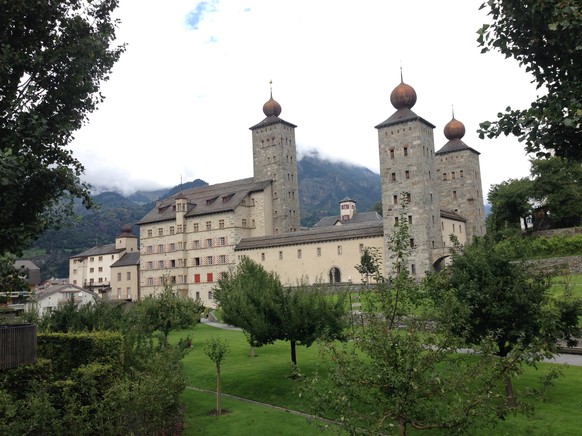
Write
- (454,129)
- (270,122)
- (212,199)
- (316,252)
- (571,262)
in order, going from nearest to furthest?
(571,262)
(316,252)
(454,129)
(270,122)
(212,199)

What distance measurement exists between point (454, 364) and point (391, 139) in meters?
47.5

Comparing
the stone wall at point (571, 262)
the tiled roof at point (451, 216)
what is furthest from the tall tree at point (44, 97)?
the tiled roof at point (451, 216)

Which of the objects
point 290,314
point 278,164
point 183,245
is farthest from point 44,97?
point 183,245

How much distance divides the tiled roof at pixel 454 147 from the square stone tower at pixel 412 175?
13117 mm

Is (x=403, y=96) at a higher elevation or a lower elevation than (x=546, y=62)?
higher

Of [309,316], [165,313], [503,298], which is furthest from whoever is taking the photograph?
[165,313]

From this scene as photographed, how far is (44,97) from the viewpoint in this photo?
12.4 meters

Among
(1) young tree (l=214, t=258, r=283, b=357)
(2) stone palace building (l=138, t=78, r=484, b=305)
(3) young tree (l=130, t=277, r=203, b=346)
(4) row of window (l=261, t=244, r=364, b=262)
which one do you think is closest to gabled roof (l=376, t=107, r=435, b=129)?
(2) stone palace building (l=138, t=78, r=484, b=305)

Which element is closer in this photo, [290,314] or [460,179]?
[290,314]

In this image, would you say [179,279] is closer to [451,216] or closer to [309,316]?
[451,216]

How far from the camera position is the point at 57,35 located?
12.2 metres

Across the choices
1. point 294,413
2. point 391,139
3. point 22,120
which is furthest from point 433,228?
point 22,120

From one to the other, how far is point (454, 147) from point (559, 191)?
19.7 metres

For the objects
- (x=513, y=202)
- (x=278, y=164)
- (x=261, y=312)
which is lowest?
(x=261, y=312)
